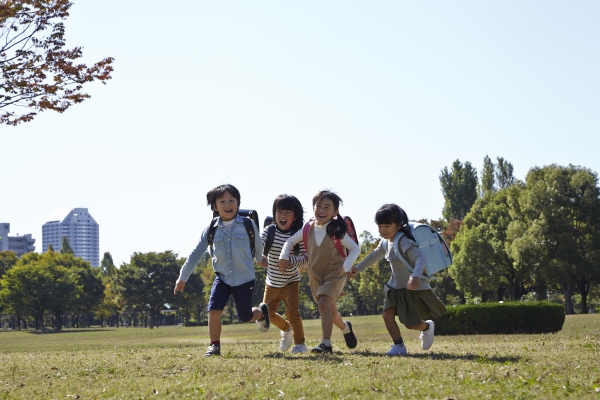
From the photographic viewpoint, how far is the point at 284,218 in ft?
32.0

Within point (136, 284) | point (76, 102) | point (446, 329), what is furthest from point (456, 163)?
point (76, 102)

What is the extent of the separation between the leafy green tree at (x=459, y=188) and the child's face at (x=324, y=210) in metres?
75.1

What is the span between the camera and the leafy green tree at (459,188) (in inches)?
3263

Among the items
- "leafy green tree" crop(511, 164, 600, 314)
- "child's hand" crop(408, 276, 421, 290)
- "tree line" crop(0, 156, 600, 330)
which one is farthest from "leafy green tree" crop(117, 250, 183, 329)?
"child's hand" crop(408, 276, 421, 290)

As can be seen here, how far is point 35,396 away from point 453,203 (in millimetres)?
78999

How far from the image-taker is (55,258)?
88125 millimetres

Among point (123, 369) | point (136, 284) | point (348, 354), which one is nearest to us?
point (123, 369)

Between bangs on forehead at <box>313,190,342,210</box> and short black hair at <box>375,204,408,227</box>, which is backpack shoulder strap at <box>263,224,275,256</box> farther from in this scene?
short black hair at <box>375,204,408,227</box>

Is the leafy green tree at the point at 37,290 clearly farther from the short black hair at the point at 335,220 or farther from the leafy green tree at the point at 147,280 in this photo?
the short black hair at the point at 335,220

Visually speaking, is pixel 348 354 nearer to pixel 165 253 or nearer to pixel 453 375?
pixel 453 375

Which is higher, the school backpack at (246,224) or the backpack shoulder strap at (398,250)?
the school backpack at (246,224)

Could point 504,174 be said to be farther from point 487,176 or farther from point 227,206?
point 227,206

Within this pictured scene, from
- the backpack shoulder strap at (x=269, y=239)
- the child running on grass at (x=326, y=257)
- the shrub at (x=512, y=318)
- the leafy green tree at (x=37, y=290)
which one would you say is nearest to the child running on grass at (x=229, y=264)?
the backpack shoulder strap at (x=269, y=239)

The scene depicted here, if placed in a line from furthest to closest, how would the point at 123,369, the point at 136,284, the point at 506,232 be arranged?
1. the point at 136,284
2. the point at 506,232
3. the point at 123,369
